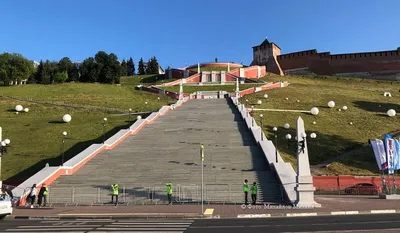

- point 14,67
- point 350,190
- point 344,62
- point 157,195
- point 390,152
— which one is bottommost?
point 350,190

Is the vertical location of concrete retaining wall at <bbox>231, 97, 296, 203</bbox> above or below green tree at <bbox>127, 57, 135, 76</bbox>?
below

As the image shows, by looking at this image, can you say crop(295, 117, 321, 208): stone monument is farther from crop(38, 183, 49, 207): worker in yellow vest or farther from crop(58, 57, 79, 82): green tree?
crop(58, 57, 79, 82): green tree

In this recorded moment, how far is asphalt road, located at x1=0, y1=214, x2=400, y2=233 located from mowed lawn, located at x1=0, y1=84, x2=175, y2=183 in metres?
9.99

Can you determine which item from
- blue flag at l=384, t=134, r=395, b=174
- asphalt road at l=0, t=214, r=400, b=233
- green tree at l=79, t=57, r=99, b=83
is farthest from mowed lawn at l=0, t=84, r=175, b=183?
green tree at l=79, t=57, r=99, b=83

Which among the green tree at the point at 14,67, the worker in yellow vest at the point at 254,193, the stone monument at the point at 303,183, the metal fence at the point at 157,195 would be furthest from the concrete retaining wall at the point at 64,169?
the green tree at the point at 14,67

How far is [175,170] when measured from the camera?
18891 mm

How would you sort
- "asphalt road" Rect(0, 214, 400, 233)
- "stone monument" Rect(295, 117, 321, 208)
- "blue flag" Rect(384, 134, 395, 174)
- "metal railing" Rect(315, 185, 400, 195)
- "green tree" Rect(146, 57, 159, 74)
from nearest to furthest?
"asphalt road" Rect(0, 214, 400, 233) → "stone monument" Rect(295, 117, 321, 208) → "blue flag" Rect(384, 134, 395, 174) → "metal railing" Rect(315, 185, 400, 195) → "green tree" Rect(146, 57, 159, 74)

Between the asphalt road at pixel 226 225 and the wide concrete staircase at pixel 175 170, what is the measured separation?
13.4 ft

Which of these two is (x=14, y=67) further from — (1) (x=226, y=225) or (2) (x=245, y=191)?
(1) (x=226, y=225)

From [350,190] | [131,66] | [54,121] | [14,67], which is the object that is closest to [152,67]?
[131,66]

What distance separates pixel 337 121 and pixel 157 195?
26.1 metres

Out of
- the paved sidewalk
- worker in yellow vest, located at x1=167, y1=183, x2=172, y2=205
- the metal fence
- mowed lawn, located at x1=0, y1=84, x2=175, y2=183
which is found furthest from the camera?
mowed lawn, located at x1=0, y1=84, x2=175, y2=183

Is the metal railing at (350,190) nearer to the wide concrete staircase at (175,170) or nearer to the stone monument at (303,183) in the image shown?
the wide concrete staircase at (175,170)

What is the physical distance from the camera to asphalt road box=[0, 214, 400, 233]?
31.5ft
